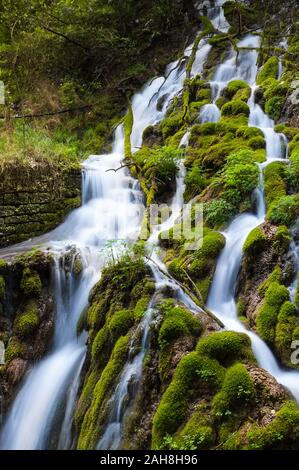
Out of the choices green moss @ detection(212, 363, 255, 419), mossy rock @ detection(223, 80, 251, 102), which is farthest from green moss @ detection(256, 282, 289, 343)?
mossy rock @ detection(223, 80, 251, 102)

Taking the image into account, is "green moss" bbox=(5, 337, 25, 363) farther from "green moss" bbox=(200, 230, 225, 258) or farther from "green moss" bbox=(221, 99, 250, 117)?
"green moss" bbox=(221, 99, 250, 117)

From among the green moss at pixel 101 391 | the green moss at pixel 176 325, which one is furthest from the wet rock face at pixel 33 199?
the green moss at pixel 176 325

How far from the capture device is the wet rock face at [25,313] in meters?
6.46

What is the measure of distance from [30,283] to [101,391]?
2.70 metres

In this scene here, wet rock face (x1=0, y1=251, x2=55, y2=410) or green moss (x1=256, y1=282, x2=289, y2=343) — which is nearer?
green moss (x1=256, y1=282, x2=289, y2=343)

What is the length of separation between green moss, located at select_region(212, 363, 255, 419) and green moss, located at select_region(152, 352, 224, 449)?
0.41ft

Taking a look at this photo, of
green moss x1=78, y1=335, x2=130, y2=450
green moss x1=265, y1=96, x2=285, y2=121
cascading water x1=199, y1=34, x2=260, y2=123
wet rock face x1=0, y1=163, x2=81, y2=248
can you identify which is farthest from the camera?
cascading water x1=199, y1=34, x2=260, y2=123

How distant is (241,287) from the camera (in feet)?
21.8

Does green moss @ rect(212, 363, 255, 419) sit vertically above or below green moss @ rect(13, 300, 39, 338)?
above

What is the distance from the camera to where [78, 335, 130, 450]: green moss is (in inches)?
189

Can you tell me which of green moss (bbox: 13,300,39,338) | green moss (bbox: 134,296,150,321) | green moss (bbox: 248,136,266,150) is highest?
green moss (bbox: 248,136,266,150)

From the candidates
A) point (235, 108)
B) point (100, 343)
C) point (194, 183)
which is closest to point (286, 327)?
point (100, 343)

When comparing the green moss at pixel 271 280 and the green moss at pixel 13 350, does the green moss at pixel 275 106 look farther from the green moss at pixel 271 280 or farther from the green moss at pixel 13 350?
the green moss at pixel 13 350

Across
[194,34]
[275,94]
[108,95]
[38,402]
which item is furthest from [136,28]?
[38,402]
